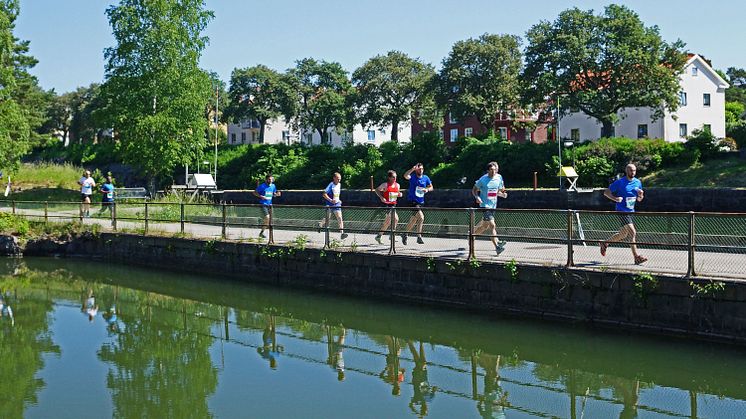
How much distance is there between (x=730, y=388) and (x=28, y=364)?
9698mm

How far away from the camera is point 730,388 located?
9406 mm

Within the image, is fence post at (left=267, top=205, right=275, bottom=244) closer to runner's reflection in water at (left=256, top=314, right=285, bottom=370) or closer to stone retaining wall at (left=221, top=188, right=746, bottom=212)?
runner's reflection in water at (left=256, top=314, right=285, bottom=370)

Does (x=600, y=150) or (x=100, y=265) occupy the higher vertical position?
(x=600, y=150)

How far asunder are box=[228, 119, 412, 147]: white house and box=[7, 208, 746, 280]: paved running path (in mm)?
72003

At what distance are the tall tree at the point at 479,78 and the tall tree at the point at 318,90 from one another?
17.1m

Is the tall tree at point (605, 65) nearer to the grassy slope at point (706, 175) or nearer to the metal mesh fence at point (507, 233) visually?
the grassy slope at point (706, 175)

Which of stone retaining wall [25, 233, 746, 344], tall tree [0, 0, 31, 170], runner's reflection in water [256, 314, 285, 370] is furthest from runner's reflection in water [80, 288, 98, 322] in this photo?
tall tree [0, 0, 31, 170]

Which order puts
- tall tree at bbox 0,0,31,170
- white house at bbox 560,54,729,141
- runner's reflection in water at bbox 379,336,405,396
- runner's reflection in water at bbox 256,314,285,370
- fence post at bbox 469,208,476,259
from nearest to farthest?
runner's reflection in water at bbox 379,336,405,396 < runner's reflection in water at bbox 256,314,285,370 < fence post at bbox 469,208,476,259 < tall tree at bbox 0,0,31,170 < white house at bbox 560,54,729,141

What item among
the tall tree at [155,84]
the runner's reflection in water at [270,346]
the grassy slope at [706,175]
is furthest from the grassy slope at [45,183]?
the runner's reflection in water at [270,346]

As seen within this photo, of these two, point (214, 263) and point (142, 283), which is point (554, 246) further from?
point (142, 283)

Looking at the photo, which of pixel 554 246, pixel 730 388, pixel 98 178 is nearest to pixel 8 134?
pixel 98 178

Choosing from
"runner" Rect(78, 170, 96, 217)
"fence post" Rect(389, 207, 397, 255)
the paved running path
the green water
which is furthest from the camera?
"runner" Rect(78, 170, 96, 217)

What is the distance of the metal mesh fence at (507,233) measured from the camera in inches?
433

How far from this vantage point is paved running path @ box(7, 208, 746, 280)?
36.0 feet
